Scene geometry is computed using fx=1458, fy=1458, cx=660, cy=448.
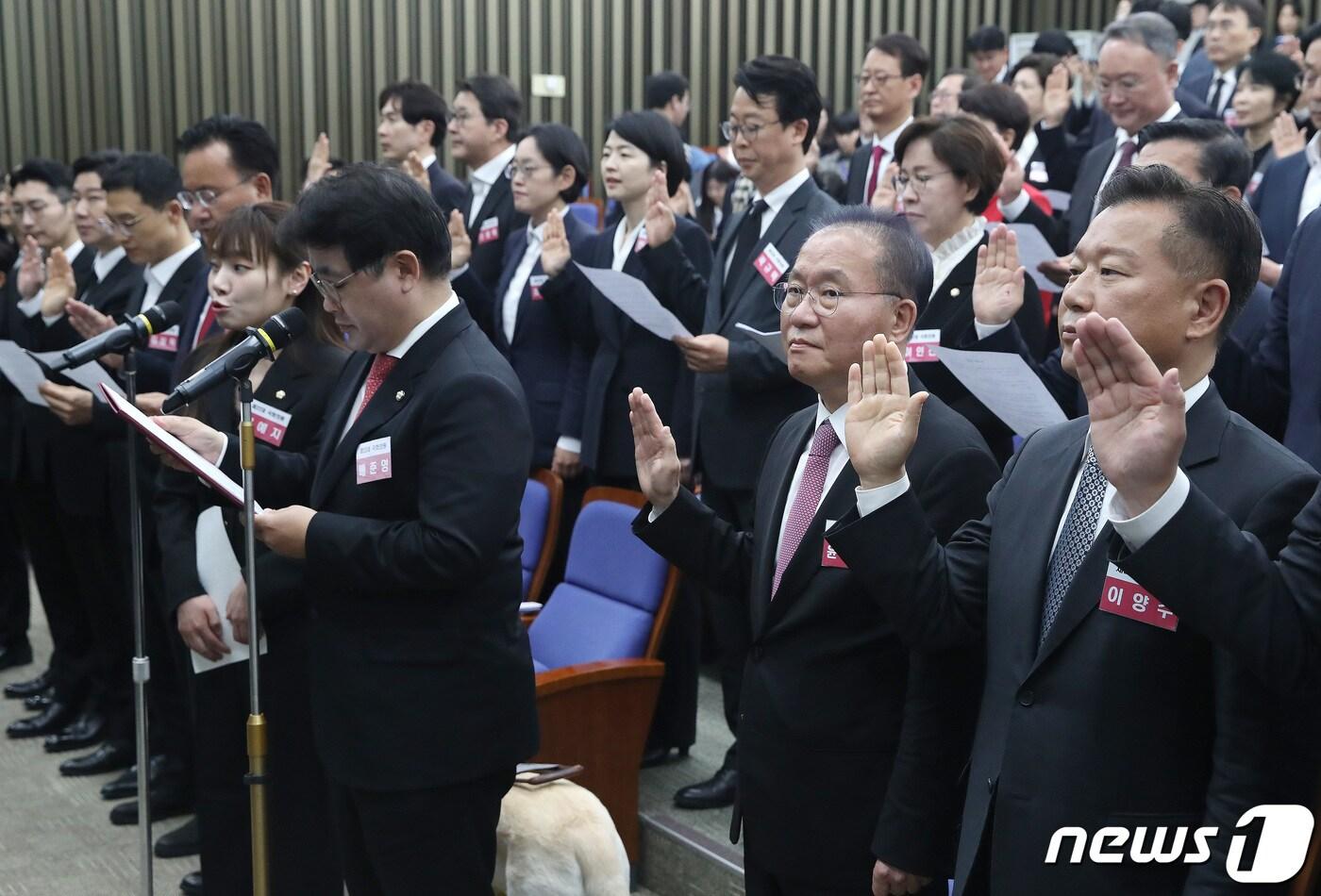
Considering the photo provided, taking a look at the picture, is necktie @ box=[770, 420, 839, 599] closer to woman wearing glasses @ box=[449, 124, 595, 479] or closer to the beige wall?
woman wearing glasses @ box=[449, 124, 595, 479]

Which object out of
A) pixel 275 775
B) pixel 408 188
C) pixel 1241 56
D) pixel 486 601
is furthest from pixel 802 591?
pixel 1241 56

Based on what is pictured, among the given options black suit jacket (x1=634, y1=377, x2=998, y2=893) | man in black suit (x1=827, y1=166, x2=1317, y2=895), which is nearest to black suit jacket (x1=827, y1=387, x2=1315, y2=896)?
man in black suit (x1=827, y1=166, x2=1317, y2=895)

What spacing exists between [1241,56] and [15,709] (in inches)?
213

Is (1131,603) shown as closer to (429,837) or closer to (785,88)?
(429,837)

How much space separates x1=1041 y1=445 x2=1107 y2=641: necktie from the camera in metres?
Answer: 1.47

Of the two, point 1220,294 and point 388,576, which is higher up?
point 1220,294

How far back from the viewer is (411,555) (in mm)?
1919

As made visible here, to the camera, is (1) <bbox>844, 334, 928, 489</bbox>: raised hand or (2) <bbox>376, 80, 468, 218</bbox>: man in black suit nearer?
(1) <bbox>844, 334, 928, 489</bbox>: raised hand

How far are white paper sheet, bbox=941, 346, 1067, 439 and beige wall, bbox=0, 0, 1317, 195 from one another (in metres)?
6.32

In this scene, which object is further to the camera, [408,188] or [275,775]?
[275,775]

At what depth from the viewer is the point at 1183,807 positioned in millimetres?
1402

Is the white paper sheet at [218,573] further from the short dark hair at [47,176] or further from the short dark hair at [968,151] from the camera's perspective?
the short dark hair at [47,176]

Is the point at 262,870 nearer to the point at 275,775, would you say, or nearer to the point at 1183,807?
the point at 275,775

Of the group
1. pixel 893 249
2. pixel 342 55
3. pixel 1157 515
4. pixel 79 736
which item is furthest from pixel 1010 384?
pixel 342 55
